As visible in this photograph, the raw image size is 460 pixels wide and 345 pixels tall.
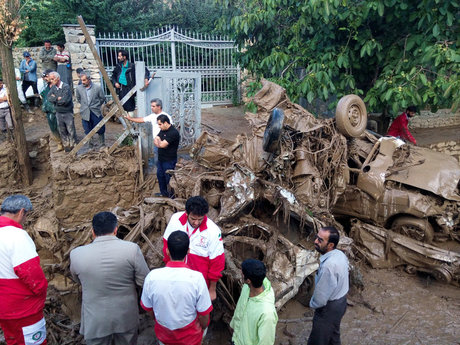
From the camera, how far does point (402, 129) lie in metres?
7.74

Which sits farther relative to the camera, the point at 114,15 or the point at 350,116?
the point at 114,15

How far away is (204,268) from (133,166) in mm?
4318

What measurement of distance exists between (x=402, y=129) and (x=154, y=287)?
696 cm

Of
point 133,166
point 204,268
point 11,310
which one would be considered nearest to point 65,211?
point 133,166

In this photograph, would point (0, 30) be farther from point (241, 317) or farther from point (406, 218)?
point (406, 218)

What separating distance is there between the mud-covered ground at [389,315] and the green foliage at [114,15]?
10.1 metres

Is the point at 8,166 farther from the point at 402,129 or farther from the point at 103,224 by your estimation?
the point at 402,129

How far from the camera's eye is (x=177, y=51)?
12.5m

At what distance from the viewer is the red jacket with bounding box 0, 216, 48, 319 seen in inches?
115

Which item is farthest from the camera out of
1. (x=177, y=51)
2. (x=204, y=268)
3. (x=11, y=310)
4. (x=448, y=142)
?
(x=177, y=51)

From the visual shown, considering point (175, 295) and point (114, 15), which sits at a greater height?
point (114, 15)

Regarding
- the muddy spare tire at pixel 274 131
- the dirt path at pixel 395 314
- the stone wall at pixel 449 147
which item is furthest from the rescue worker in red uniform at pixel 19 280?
the stone wall at pixel 449 147

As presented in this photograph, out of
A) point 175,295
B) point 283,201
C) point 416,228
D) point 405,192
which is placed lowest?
point 416,228

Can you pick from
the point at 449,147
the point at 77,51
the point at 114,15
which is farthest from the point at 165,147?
the point at 114,15
